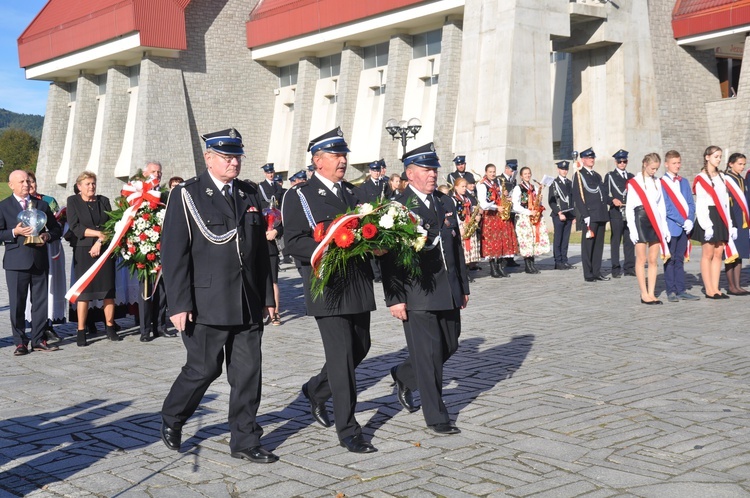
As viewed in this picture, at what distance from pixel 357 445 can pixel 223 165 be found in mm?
1913

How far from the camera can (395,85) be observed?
37125 millimetres

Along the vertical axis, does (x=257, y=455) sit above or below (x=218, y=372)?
below

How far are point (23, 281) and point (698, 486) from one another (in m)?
7.94

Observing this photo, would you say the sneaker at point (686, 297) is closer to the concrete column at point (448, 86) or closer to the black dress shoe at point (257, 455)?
the black dress shoe at point (257, 455)

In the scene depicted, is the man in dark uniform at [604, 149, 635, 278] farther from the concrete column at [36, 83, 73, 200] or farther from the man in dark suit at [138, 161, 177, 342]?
the concrete column at [36, 83, 73, 200]

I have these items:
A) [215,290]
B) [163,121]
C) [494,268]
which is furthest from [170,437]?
[163,121]

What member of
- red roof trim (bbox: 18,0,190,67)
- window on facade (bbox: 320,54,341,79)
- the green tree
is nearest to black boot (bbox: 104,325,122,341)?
red roof trim (bbox: 18,0,190,67)

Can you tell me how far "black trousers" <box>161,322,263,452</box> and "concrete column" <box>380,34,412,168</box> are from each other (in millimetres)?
31183

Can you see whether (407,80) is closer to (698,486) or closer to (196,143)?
(196,143)

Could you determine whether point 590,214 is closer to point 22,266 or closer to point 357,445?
point 22,266

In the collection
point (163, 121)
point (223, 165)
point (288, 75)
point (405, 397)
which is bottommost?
point (405, 397)

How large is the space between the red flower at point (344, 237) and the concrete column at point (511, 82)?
2300 centimetres

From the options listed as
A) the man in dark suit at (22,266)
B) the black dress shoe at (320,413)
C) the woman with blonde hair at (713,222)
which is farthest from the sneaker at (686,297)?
the man in dark suit at (22,266)

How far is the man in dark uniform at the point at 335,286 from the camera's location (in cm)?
597
